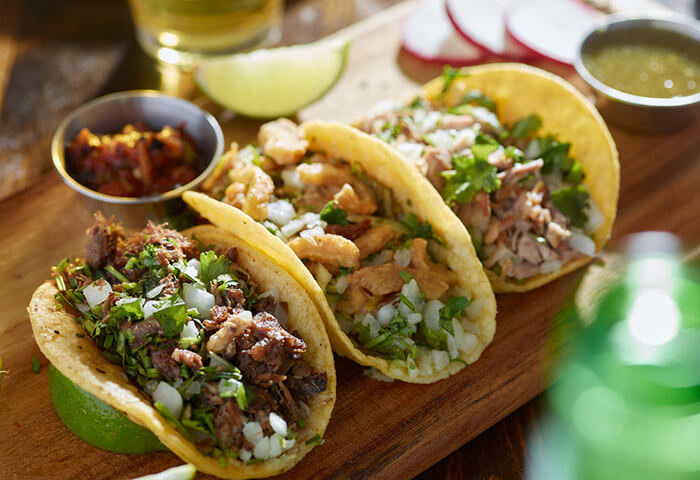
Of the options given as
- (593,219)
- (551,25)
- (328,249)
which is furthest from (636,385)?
(551,25)

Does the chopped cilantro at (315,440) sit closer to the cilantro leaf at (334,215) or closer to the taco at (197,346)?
the taco at (197,346)

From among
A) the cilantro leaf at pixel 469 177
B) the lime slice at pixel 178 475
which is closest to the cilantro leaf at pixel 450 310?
the cilantro leaf at pixel 469 177

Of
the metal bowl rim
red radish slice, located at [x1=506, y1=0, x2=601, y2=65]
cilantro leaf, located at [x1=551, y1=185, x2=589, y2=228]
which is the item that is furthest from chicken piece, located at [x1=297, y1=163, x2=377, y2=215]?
red radish slice, located at [x1=506, y1=0, x2=601, y2=65]

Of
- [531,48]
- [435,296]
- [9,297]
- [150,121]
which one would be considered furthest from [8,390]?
→ [531,48]

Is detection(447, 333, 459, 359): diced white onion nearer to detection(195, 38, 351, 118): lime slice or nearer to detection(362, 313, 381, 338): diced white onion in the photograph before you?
detection(362, 313, 381, 338): diced white onion

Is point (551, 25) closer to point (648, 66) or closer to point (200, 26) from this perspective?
point (648, 66)

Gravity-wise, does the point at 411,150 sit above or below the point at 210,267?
above

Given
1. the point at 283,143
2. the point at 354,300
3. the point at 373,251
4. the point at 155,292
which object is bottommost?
the point at 354,300
